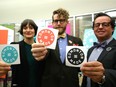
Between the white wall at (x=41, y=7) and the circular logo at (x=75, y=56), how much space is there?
253cm

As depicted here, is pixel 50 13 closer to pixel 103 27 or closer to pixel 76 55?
pixel 103 27

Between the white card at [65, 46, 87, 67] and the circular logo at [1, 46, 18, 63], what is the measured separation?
41cm

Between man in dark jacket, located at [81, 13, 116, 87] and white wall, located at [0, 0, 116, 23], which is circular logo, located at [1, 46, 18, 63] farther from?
white wall, located at [0, 0, 116, 23]

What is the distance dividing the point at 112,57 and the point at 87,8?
99.0 inches

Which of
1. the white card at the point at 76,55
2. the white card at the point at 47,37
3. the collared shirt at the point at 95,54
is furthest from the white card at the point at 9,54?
the collared shirt at the point at 95,54

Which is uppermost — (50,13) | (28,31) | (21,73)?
(50,13)

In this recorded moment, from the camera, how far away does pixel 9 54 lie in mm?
1440

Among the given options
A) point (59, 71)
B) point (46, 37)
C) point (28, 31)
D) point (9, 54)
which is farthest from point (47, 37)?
point (28, 31)

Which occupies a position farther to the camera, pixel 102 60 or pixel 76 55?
pixel 102 60

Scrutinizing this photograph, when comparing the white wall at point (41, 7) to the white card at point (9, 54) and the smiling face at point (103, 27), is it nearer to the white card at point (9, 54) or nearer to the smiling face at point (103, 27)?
the smiling face at point (103, 27)

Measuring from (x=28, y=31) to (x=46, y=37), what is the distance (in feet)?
3.51

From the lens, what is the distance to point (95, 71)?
106 centimetres

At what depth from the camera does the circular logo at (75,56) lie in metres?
1.30

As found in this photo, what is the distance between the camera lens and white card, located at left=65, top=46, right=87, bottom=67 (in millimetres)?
1302
